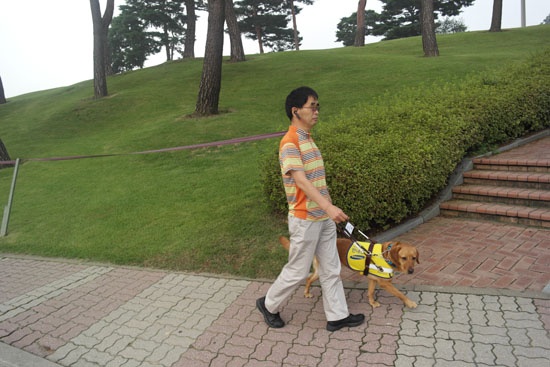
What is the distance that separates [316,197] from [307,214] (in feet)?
0.86

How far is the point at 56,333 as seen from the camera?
3963mm

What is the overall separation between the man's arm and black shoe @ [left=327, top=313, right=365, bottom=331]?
100 cm

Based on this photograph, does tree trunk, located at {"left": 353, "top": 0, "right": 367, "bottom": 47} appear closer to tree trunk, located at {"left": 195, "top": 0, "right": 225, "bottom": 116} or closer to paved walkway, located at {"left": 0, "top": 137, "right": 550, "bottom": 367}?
tree trunk, located at {"left": 195, "top": 0, "right": 225, "bottom": 116}

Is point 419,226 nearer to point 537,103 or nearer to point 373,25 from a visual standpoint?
point 537,103

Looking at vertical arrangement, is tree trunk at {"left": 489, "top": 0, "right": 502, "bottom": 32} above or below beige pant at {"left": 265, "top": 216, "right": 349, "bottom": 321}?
above

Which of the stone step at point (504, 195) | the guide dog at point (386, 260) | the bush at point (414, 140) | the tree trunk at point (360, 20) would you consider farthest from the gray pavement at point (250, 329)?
the tree trunk at point (360, 20)

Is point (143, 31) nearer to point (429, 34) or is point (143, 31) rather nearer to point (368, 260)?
point (429, 34)

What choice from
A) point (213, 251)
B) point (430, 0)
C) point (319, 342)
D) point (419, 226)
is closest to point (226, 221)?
point (213, 251)

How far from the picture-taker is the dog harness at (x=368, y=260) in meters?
3.51

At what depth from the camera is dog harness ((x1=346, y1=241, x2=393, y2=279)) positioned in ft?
11.5

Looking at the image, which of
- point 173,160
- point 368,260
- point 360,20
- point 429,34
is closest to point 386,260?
point 368,260

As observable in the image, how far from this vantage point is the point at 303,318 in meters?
3.75

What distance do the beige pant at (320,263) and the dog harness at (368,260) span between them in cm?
24

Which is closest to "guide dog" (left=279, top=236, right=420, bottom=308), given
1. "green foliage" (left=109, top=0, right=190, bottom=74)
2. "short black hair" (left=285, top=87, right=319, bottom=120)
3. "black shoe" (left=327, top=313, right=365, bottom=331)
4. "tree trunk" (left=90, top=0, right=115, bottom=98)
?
"black shoe" (left=327, top=313, right=365, bottom=331)
